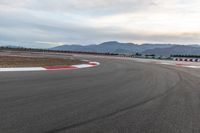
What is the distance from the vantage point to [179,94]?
1010cm

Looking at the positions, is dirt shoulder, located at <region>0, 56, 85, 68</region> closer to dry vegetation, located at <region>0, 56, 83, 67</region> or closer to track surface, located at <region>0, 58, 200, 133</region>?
dry vegetation, located at <region>0, 56, 83, 67</region>

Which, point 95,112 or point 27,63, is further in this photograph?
point 27,63

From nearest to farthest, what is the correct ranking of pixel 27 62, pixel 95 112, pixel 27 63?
1. pixel 95 112
2. pixel 27 63
3. pixel 27 62

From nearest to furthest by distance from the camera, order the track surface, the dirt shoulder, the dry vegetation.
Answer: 1. the track surface
2. the dirt shoulder
3. the dry vegetation

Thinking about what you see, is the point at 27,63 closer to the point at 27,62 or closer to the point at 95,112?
the point at 27,62

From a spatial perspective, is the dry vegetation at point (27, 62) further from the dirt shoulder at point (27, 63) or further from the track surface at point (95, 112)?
the track surface at point (95, 112)

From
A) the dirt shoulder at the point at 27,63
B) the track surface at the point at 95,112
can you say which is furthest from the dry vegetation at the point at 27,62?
the track surface at the point at 95,112

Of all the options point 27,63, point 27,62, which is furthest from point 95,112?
point 27,62

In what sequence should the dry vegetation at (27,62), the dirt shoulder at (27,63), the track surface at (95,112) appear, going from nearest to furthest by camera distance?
the track surface at (95,112)
the dirt shoulder at (27,63)
the dry vegetation at (27,62)

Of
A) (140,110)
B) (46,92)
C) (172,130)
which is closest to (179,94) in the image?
(140,110)

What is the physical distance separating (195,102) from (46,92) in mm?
3917

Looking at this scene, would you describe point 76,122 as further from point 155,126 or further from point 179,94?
point 179,94

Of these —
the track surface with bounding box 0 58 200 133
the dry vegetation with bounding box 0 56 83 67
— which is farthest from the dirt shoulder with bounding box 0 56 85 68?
the track surface with bounding box 0 58 200 133

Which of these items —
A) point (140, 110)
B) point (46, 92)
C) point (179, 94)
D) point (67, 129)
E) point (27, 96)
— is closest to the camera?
point (67, 129)
